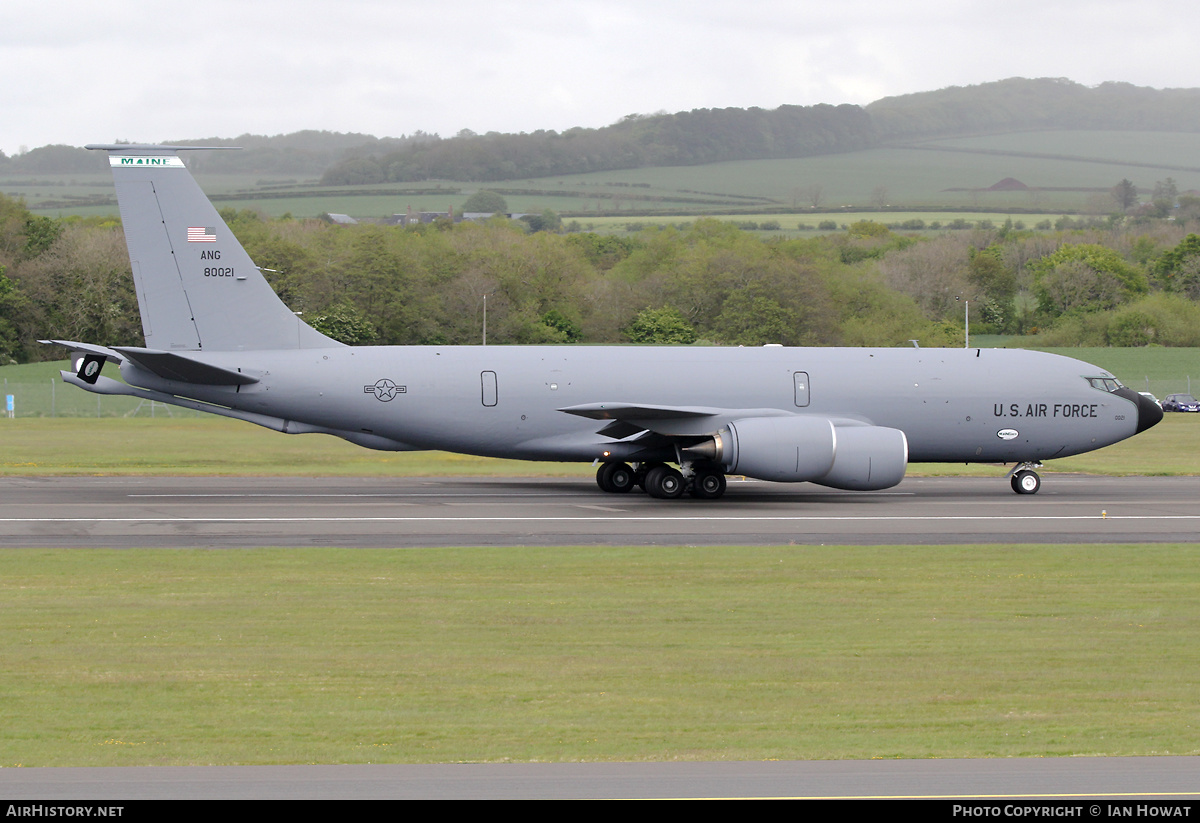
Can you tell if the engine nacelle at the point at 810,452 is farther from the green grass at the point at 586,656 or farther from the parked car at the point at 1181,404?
the parked car at the point at 1181,404

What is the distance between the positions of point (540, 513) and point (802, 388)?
7.85 m

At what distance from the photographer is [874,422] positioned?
99.3 ft

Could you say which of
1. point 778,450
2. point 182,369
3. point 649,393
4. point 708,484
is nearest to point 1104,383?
point 778,450

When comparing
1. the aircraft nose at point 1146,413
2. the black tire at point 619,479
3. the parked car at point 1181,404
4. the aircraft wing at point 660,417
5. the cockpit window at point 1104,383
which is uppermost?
the cockpit window at point 1104,383

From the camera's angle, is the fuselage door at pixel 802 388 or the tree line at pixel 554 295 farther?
the tree line at pixel 554 295

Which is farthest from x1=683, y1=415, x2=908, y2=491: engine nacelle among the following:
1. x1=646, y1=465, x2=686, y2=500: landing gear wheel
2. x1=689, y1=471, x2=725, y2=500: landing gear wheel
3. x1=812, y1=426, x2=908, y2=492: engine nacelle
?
x1=646, y1=465, x2=686, y2=500: landing gear wheel

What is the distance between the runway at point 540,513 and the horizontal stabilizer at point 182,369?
103 inches

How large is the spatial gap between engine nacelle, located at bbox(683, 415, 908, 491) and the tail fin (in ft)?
32.6

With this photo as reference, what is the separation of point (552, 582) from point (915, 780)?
9280 mm

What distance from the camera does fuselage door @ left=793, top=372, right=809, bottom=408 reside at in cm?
2991

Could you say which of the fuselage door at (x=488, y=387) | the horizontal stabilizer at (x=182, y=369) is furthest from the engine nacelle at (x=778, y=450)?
the horizontal stabilizer at (x=182, y=369)

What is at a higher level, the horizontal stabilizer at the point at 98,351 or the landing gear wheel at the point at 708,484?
the horizontal stabilizer at the point at 98,351

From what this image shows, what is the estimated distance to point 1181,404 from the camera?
80.9m

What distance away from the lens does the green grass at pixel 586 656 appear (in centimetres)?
920
